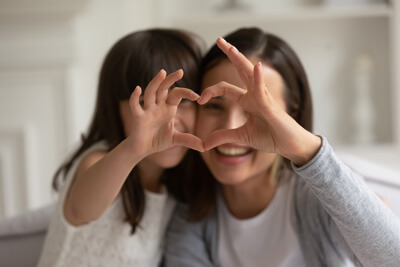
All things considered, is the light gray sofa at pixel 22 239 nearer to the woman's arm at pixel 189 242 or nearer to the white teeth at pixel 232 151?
the woman's arm at pixel 189 242

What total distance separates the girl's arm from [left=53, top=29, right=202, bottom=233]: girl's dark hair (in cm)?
23

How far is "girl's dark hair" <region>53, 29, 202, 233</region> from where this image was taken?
1138mm

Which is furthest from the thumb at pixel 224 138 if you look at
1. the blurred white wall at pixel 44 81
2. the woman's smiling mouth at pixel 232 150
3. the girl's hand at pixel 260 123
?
the blurred white wall at pixel 44 81

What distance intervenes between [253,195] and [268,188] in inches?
1.5

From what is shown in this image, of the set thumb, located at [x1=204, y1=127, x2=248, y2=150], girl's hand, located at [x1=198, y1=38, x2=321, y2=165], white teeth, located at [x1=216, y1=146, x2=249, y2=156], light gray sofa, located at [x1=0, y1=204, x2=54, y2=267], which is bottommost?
light gray sofa, located at [x1=0, y1=204, x2=54, y2=267]

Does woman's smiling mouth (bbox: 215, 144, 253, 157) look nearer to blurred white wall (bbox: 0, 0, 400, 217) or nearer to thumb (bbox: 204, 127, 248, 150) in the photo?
thumb (bbox: 204, 127, 248, 150)

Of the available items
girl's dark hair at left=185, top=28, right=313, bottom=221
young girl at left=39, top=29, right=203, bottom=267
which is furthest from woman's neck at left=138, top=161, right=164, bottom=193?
girl's dark hair at left=185, top=28, right=313, bottom=221

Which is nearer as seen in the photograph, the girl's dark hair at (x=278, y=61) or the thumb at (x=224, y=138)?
the thumb at (x=224, y=138)

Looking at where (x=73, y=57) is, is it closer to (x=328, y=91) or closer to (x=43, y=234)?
(x=43, y=234)

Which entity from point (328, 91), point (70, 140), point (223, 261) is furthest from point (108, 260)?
point (328, 91)

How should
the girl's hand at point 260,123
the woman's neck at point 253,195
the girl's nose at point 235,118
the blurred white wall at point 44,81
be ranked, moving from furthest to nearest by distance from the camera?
the blurred white wall at point 44,81, the woman's neck at point 253,195, the girl's nose at point 235,118, the girl's hand at point 260,123

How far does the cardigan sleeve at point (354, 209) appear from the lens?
0.82m

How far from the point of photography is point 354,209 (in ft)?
2.79

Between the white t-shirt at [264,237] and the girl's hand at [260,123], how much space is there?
0.34m
